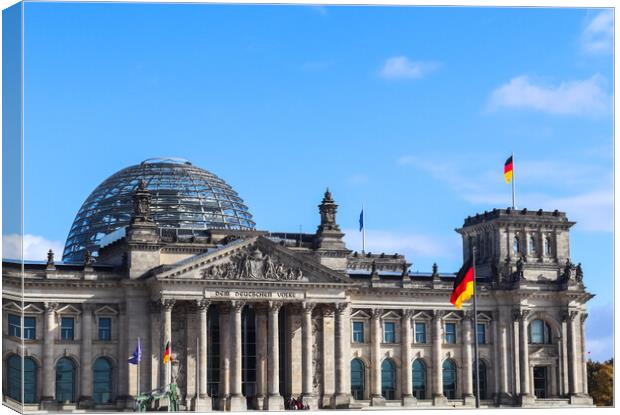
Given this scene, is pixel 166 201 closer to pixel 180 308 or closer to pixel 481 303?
pixel 180 308

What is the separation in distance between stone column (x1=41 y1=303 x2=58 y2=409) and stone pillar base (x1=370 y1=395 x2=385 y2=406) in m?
25.6

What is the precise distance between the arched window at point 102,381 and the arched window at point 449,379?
28.3 meters

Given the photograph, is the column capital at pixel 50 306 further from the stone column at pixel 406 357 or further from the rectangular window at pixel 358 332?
the stone column at pixel 406 357

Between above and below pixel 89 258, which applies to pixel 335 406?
below

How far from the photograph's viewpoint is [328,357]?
379 feet

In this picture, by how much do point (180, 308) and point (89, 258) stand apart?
786 cm

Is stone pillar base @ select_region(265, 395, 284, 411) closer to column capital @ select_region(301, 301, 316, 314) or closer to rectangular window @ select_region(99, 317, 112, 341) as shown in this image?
column capital @ select_region(301, 301, 316, 314)

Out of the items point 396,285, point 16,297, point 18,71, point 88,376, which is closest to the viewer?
point 18,71

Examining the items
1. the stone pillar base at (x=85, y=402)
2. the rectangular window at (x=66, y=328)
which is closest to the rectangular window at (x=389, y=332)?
the stone pillar base at (x=85, y=402)

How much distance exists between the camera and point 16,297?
304 feet

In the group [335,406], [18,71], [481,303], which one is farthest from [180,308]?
[18,71]

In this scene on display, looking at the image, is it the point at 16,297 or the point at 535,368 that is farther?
the point at 535,368

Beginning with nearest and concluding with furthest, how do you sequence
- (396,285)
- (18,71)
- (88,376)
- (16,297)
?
1. (18,71)
2. (16,297)
3. (88,376)
4. (396,285)

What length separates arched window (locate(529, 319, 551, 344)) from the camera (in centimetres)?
12419
